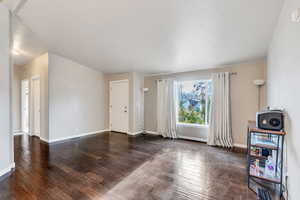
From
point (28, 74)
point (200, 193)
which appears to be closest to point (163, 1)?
point (200, 193)

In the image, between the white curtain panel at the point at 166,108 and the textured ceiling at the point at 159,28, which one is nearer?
the textured ceiling at the point at 159,28

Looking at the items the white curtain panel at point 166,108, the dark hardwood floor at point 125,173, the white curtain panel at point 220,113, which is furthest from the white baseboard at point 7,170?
the white curtain panel at point 220,113

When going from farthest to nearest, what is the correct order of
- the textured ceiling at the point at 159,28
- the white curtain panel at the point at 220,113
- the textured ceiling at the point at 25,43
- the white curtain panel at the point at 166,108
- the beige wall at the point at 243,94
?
the white curtain panel at the point at 166,108
the white curtain panel at the point at 220,113
the beige wall at the point at 243,94
the textured ceiling at the point at 25,43
the textured ceiling at the point at 159,28

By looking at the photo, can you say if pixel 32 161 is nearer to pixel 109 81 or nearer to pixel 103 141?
pixel 103 141

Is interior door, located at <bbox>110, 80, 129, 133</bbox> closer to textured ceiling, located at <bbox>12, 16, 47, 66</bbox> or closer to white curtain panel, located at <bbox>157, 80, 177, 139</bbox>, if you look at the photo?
white curtain panel, located at <bbox>157, 80, 177, 139</bbox>

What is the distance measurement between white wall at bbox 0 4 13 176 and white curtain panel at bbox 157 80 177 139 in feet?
12.0

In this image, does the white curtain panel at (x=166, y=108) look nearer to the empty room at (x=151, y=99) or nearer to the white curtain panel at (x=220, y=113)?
the empty room at (x=151, y=99)

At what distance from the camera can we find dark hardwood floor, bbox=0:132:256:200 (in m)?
1.80

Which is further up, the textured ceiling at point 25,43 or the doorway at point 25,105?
the textured ceiling at point 25,43

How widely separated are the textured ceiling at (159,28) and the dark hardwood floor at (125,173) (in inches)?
90.2

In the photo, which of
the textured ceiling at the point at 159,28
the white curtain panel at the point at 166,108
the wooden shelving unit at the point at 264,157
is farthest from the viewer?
the white curtain panel at the point at 166,108

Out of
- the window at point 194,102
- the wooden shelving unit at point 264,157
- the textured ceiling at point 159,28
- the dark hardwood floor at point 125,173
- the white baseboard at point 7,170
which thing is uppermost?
the textured ceiling at point 159,28

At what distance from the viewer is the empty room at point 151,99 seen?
70.8 inches

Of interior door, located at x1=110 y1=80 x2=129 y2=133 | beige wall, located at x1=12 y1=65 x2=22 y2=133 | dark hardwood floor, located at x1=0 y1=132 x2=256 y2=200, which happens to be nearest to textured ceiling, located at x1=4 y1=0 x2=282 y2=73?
interior door, located at x1=110 y1=80 x2=129 y2=133
